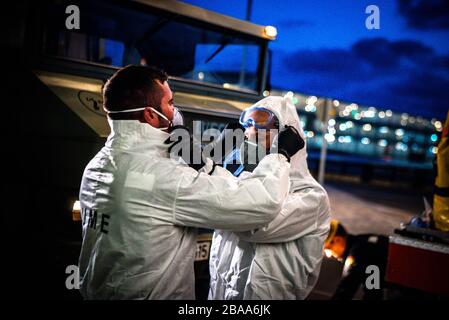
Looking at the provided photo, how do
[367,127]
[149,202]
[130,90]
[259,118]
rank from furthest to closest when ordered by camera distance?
[367,127] → [259,118] → [130,90] → [149,202]

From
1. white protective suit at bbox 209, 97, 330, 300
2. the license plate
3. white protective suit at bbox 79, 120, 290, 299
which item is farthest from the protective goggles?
the license plate

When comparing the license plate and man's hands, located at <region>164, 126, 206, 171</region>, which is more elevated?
man's hands, located at <region>164, 126, 206, 171</region>

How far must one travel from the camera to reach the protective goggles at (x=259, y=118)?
82.6 inches

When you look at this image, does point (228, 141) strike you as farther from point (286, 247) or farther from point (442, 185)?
point (442, 185)

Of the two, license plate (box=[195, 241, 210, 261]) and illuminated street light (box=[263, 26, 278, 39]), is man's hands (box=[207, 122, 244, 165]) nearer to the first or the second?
license plate (box=[195, 241, 210, 261])

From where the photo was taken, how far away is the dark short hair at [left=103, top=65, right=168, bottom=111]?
1712mm

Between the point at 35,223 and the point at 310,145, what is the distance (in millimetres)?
54308

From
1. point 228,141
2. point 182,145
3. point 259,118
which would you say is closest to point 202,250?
point 228,141

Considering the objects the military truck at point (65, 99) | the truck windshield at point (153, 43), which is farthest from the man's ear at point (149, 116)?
the truck windshield at point (153, 43)

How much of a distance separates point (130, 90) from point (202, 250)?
195cm

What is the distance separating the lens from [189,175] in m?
1.60

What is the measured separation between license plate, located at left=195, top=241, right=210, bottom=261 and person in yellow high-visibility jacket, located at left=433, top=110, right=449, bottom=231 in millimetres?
2003

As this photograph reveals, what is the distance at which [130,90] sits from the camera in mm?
1715
